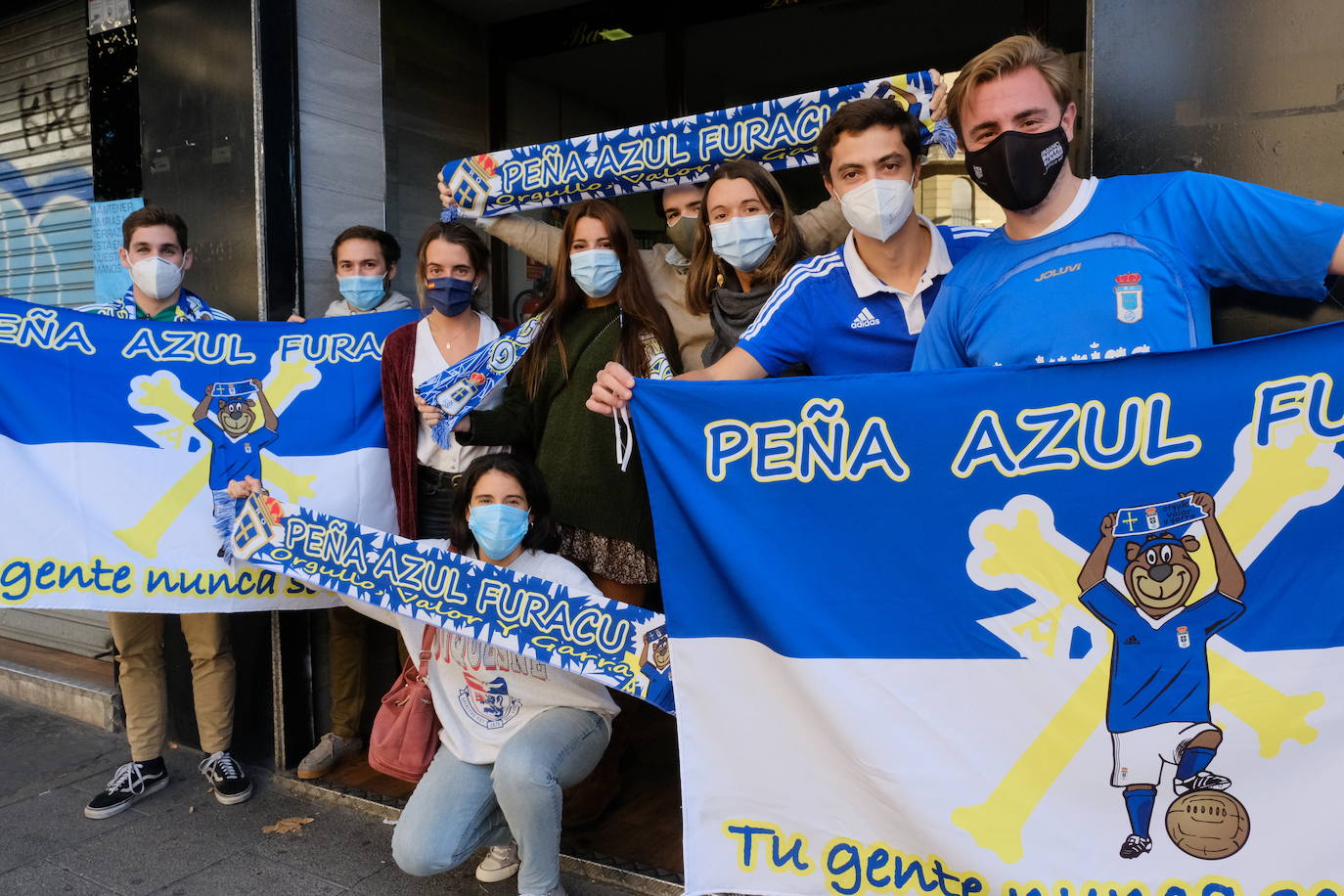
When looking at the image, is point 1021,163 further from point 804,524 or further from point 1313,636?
point 1313,636

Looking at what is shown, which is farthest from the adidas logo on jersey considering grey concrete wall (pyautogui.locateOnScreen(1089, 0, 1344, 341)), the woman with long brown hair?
grey concrete wall (pyautogui.locateOnScreen(1089, 0, 1344, 341))

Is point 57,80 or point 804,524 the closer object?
point 804,524

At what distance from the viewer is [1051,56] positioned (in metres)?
2.07

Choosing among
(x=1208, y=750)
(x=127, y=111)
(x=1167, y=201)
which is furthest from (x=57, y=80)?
(x=1208, y=750)

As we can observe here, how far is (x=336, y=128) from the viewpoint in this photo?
13.5 ft

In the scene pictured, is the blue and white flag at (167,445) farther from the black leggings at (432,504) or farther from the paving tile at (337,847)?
the paving tile at (337,847)

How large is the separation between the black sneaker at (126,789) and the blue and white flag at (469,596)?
1308mm

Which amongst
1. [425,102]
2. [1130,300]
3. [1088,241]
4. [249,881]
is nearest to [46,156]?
→ [425,102]

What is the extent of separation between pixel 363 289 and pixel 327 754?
1.81 m

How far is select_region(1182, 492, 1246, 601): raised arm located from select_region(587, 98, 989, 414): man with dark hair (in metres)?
0.79

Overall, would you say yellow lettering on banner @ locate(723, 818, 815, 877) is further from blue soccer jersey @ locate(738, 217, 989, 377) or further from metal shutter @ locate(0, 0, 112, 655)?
metal shutter @ locate(0, 0, 112, 655)

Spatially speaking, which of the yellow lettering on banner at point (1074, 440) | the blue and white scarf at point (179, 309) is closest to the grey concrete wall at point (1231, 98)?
the yellow lettering on banner at point (1074, 440)

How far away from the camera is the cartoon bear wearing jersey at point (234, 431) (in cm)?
350

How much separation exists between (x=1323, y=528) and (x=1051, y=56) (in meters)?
1.06
